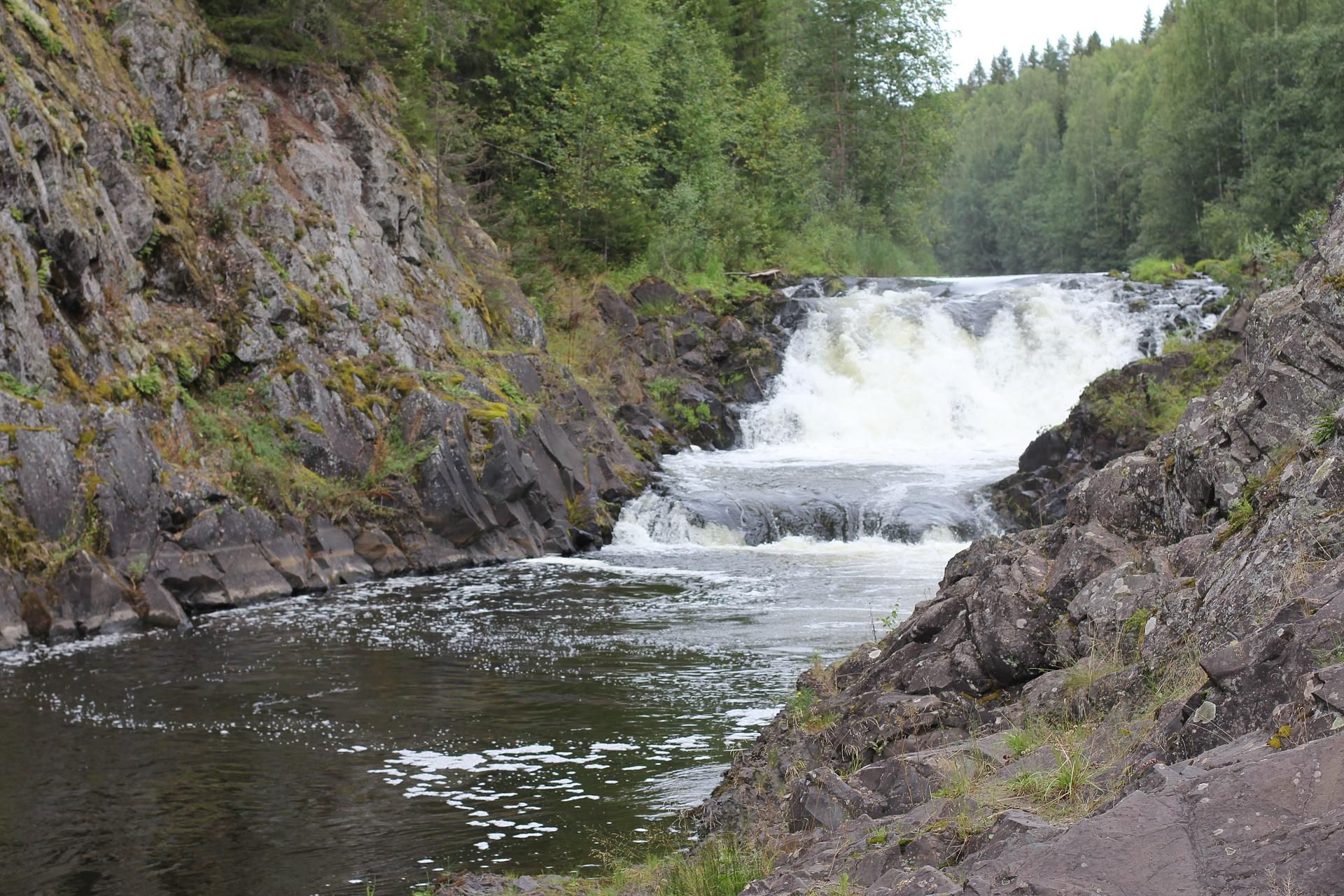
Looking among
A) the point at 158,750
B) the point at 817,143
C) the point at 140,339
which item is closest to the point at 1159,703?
the point at 158,750

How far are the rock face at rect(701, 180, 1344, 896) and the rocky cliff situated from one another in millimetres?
9318

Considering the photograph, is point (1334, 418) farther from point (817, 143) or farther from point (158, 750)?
point (817, 143)

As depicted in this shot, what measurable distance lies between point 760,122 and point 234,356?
2735cm

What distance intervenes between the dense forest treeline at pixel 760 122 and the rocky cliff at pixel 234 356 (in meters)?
2.39

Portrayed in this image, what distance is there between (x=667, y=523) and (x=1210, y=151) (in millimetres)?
35341

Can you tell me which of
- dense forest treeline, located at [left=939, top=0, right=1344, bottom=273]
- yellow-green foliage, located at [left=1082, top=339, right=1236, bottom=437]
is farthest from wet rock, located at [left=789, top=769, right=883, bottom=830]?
yellow-green foliage, located at [left=1082, top=339, right=1236, bottom=437]

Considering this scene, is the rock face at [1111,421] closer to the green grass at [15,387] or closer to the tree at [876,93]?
the green grass at [15,387]

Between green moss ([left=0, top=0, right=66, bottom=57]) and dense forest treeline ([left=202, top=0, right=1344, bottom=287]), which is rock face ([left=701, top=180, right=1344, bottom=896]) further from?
green moss ([left=0, top=0, right=66, bottom=57])

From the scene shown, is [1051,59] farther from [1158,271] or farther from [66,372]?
[66,372]

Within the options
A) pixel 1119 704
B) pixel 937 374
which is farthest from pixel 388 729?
pixel 937 374

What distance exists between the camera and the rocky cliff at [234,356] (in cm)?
1454

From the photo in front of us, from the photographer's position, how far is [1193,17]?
48625 millimetres

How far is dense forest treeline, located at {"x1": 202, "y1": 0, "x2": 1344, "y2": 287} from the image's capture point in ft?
93.1

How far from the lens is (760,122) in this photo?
4247 centimetres
